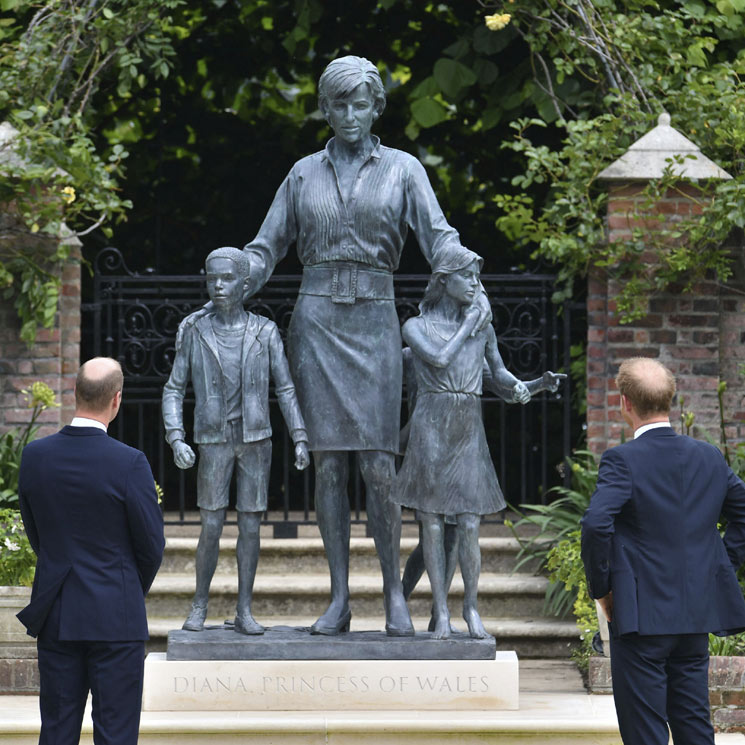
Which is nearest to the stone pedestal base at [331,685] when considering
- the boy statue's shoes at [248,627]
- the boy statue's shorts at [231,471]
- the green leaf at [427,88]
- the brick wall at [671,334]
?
the boy statue's shoes at [248,627]

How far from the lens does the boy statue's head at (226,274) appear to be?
19.0ft

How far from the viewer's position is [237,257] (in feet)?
19.1

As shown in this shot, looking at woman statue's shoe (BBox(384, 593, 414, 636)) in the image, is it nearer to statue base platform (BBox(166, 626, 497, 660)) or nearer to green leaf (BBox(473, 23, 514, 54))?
statue base platform (BBox(166, 626, 497, 660))

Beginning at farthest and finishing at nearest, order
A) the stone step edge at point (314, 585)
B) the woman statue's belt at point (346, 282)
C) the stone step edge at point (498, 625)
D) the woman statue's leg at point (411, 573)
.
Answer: the stone step edge at point (314, 585) → the stone step edge at point (498, 625) → the woman statue's leg at point (411, 573) → the woman statue's belt at point (346, 282)

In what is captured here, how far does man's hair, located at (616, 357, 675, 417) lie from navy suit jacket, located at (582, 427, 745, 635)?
0.07 meters

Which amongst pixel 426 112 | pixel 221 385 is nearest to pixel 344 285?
pixel 221 385

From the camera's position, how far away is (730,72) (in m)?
8.04

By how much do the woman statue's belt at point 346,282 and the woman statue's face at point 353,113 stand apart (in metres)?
0.52

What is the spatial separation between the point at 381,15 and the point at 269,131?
1.14 m

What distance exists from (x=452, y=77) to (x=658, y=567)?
5192 millimetres

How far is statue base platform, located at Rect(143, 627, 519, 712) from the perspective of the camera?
18.7 feet

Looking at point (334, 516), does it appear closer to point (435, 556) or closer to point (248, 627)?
point (435, 556)

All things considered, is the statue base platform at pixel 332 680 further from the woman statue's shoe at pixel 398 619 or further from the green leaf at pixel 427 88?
the green leaf at pixel 427 88

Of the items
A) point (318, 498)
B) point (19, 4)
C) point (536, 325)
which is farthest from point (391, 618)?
point (19, 4)
